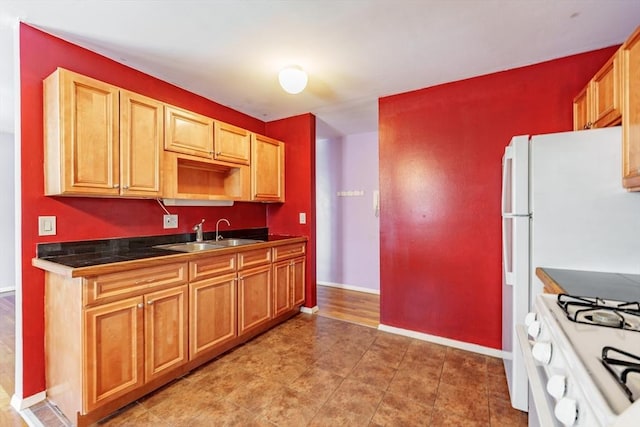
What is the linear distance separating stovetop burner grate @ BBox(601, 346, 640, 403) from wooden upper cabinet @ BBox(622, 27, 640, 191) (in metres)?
1.04

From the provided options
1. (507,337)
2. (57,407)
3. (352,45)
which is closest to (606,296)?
(507,337)

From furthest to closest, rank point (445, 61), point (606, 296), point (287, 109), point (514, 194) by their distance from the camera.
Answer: point (287, 109)
point (445, 61)
point (514, 194)
point (606, 296)

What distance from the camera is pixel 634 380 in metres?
0.54

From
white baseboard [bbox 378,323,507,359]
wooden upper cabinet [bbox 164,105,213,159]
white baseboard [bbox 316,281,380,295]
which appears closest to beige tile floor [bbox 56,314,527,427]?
white baseboard [bbox 378,323,507,359]

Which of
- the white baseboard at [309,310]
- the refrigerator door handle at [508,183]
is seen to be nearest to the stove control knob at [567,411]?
the refrigerator door handle at [508,183]

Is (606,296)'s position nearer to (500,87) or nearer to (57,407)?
(500,87)

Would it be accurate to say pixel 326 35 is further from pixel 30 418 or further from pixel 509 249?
pixel 30 418

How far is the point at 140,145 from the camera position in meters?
2.02

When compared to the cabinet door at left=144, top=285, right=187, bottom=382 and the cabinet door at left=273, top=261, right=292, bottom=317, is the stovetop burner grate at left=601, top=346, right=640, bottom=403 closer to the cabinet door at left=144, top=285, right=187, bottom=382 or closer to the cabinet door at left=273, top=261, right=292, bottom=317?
the cabinet door at left=144, top=285, right=187, bottom=382

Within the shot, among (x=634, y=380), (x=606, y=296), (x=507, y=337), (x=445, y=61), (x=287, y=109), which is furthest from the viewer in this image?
(x=287, y=109)

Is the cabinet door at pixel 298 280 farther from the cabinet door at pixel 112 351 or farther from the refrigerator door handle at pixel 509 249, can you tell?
the refrigerator door handle at pixel 509 249

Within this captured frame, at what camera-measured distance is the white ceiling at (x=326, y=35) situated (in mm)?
1607

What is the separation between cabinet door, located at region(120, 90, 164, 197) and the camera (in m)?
1.92

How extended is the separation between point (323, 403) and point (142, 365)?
3.80 feet
